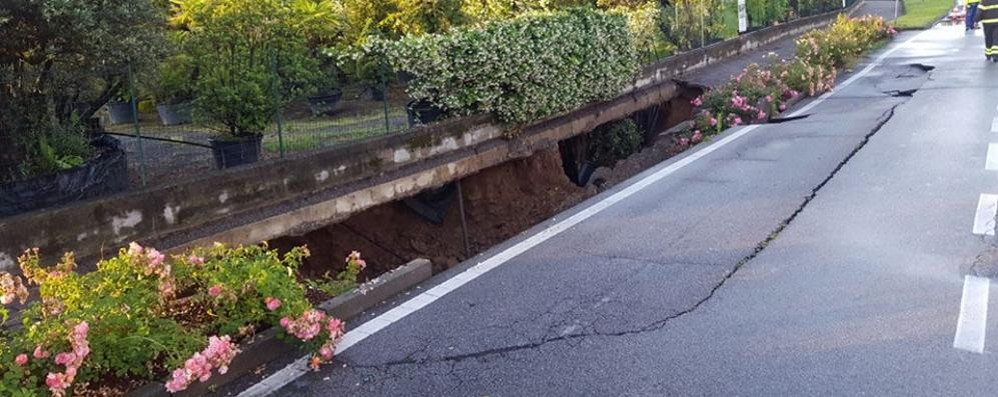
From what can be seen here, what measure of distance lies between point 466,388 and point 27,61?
564 centimetres

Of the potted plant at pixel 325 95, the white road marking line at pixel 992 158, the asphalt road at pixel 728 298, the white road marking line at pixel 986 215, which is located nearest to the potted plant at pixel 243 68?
the potted plant at pixel 325 95

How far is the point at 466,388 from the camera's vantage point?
15.9ft

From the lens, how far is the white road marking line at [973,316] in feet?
16.6

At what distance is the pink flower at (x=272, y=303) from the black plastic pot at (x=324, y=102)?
19.5ft

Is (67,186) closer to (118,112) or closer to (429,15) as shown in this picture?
(118,112)

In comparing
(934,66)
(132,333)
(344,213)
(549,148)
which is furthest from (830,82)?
(132,333)

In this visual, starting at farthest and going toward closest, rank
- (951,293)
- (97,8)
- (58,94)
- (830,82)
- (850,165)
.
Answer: (830,82)
(850,165)
(58,94)
(97,8)
(951,293)

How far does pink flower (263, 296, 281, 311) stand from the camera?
5168mm

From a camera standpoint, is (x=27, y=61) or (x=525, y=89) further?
(x=525, y=89)

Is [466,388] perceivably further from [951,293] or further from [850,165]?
[850,165]

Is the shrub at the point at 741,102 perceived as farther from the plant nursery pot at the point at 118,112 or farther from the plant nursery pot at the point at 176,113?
the plant nursery pot at the point at 118,112

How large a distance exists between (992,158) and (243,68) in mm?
8590

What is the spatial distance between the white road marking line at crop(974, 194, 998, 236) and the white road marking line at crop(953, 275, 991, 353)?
1.26m

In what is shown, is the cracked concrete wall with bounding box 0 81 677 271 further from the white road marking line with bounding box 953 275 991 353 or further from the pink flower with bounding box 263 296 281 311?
the white road marking line with bounding box 953 275 991 353
